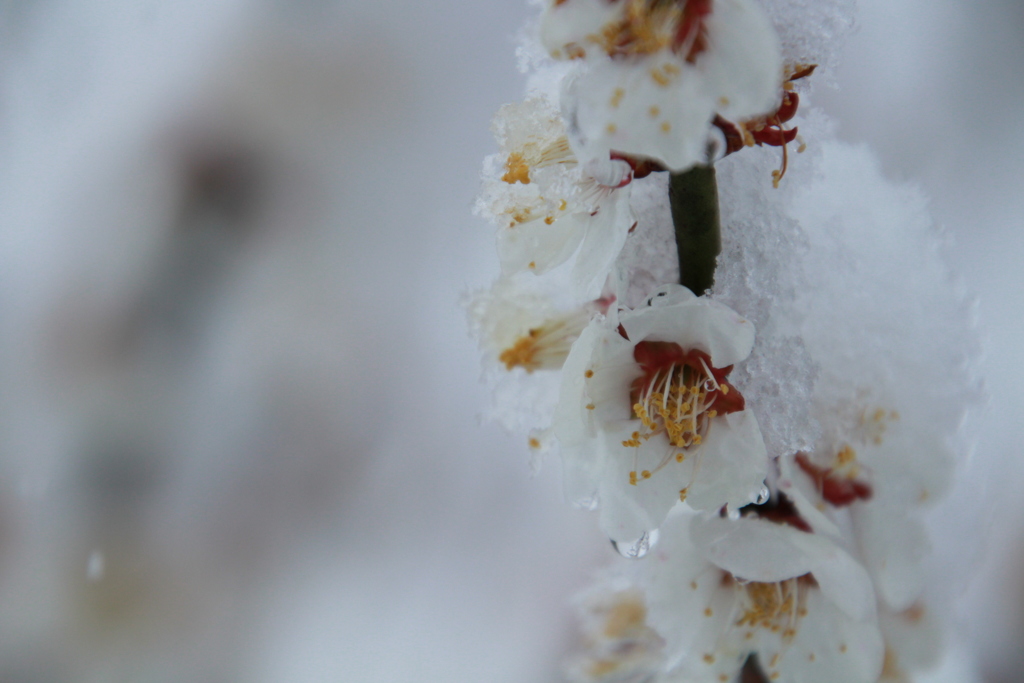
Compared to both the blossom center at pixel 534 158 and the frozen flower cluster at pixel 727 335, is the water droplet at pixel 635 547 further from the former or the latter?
the blossom center at pixel 534 158

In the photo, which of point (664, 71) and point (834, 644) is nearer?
point (664, 71)

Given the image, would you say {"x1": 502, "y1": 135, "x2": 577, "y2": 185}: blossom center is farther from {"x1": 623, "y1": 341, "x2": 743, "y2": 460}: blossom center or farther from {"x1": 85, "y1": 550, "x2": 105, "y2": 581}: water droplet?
{"x1": 85, "y1": 550, "x2": 105, "y2": 581}: water droplet

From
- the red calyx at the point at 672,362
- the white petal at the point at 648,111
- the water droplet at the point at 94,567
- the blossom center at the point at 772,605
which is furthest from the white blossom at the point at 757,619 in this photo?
the water droplet at the point at 94,567

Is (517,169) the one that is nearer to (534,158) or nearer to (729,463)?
(534,158)

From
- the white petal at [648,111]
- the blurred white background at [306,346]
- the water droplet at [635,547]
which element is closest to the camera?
the white petal at [648,111]

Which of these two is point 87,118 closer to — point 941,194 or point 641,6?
point 641,6

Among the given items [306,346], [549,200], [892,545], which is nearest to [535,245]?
[549,200]
